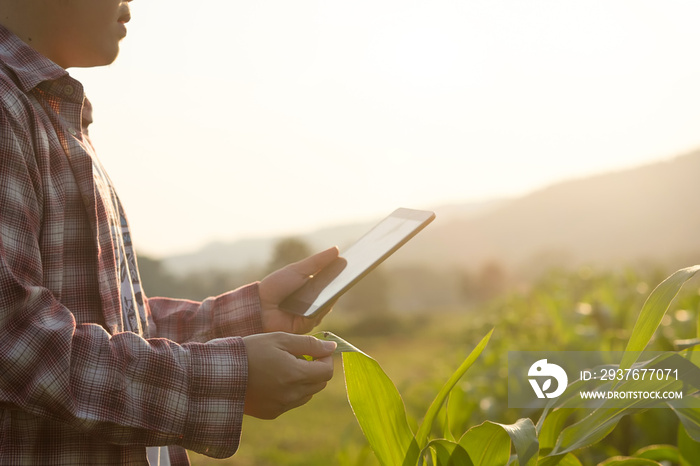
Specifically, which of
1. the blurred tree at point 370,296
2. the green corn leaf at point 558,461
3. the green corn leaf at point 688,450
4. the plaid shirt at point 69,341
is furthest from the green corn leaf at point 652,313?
the blurred tree at point 370,296

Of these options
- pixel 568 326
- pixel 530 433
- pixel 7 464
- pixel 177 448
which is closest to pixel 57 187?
pixel 7 464

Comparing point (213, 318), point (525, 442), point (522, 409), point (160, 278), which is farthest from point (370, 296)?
point (525, 442)

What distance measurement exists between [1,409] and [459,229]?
964 cm

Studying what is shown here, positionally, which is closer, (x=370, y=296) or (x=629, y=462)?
(x=629, y=462)

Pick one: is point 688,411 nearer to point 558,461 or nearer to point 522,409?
point 558,461

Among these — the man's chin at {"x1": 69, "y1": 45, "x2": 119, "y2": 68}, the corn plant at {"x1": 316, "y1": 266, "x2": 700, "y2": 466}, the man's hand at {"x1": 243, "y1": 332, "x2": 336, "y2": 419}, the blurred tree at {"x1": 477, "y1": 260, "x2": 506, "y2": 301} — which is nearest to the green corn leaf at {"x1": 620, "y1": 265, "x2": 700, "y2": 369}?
the corn plant at {"x1": 316, "y1": 266, "x2": 700, "y2": 466}

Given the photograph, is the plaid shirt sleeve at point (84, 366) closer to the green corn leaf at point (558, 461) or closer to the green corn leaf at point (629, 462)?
the green corn leaf at point (558, 461)

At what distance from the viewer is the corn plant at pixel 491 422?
0.83 metres

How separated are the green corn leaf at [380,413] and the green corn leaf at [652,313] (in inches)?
11.9

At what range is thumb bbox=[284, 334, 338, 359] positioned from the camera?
2.95 feet

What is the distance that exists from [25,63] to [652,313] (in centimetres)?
97

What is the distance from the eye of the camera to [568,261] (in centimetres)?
646

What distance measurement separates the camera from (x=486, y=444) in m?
0.84

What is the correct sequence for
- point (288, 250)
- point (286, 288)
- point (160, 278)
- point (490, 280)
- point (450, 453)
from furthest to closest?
point (490, 280) < point (288, 250) < point (160, 278) < point (286, 288) < point (450, 453)
